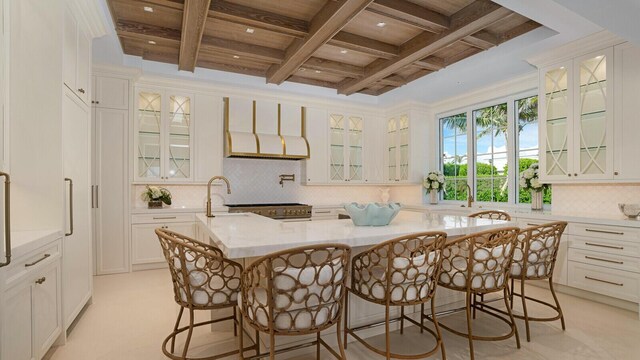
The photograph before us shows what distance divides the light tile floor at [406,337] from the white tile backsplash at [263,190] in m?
1.85

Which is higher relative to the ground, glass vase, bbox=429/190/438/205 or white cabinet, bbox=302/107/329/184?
white cabinet, bbox=302/107/329/184

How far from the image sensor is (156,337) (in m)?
2.46

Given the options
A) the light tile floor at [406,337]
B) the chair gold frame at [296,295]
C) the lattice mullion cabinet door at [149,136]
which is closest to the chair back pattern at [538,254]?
the light tile floor at [406,337]

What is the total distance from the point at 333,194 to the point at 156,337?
155 inches

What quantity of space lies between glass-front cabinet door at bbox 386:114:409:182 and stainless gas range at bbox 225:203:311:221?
1.87 meters

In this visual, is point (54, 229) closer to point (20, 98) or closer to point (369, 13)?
point (20, 98)

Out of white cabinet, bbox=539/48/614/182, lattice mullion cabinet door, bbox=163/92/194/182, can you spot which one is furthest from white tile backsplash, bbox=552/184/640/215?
lattice mullion cabinet door, bbox=163/92/194/182

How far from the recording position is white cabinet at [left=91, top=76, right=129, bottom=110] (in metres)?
3.98

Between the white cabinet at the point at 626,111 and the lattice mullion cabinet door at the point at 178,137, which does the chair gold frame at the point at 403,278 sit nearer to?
the white cabinet at the point at 626,111

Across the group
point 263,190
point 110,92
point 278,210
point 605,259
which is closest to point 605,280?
point 605,259

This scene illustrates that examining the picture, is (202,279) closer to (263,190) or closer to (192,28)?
(192,28)

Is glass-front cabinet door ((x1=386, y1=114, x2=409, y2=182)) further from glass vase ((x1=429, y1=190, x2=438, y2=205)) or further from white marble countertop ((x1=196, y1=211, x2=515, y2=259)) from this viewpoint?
white marble countertop ((x1=196, y1=211, x2=515, y2=259))

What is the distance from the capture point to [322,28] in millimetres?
3141

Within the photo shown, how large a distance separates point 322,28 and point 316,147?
252 centimetres
